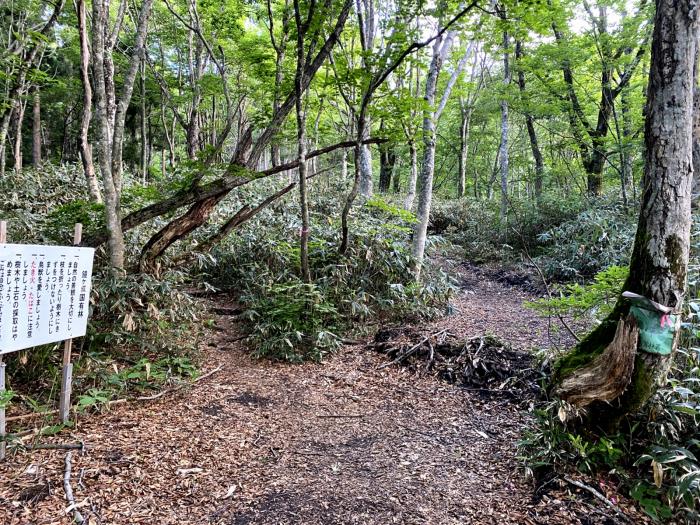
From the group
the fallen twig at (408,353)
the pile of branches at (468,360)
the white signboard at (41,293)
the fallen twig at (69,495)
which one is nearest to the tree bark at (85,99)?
the white signboard at (41,293)

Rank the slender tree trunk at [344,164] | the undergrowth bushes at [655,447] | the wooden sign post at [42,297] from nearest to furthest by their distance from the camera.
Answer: the undergrowth bushes at [655,447] < the wooden sign post at [42,297] < the slender tree trunk at [344,164]

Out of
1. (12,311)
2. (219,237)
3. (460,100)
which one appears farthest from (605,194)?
(12,311)

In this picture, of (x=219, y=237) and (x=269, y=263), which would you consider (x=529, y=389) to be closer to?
(x=269, y=263)

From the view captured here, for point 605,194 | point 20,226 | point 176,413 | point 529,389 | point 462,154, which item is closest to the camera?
point 176,413

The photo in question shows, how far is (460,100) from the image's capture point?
17672 millimetres

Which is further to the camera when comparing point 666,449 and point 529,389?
point 529,389

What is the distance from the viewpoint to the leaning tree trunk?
265 centimetres

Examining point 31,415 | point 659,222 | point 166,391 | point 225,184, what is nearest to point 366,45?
point 225,184

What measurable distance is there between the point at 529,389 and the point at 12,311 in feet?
15.7

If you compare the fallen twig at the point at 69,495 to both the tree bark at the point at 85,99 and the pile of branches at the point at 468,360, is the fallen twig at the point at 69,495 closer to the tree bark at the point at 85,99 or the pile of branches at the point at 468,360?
the pile of branches at the point at 468,360

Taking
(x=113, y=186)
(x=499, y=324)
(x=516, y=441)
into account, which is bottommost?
(x=516, y=441)

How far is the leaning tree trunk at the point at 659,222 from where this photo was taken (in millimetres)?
2654

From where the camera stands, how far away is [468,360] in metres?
4.95

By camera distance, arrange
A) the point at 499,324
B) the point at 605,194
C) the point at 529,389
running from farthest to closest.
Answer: the point at 605,194
the point at 499,324
the point at 529,389
